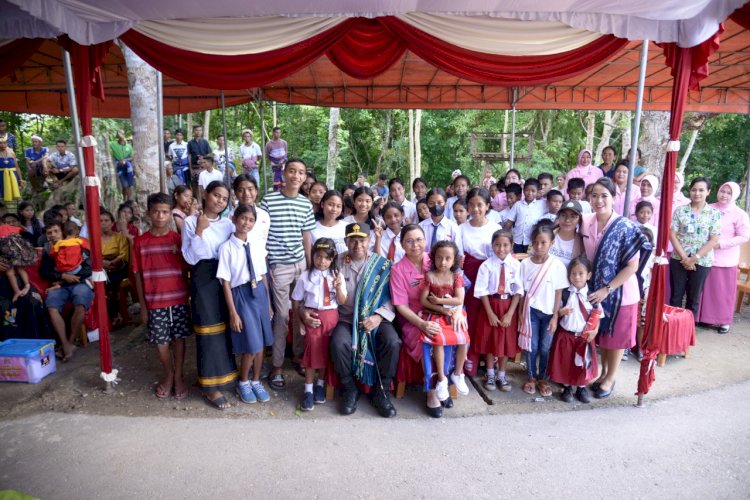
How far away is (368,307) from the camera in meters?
3.54

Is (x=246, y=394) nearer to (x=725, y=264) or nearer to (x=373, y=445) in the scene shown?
(x=373, y=445)

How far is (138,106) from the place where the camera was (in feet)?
17.7

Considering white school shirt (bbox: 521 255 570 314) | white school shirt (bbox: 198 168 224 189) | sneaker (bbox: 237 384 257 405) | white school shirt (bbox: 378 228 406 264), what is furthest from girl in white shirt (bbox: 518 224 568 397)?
white school shirt (bbox: 198 168 224 189)

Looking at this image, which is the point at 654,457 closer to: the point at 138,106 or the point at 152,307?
the point at 152,307

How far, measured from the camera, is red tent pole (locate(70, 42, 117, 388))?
3514 millimetres

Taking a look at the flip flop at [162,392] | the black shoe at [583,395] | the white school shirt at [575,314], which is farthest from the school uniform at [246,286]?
the black shoe at [583,395]

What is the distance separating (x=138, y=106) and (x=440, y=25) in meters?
3.85

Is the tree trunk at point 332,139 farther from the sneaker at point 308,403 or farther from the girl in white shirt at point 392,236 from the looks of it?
the sneaker at point 308,403

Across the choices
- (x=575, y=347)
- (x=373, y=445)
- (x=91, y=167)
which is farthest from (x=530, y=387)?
(x=91, y=167)

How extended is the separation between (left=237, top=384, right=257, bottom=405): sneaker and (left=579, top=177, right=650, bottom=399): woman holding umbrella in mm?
2830

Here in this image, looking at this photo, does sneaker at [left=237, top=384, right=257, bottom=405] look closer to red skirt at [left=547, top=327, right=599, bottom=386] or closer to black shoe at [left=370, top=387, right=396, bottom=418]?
black shoe at [left=370, top=387, right=396, bottom=418]

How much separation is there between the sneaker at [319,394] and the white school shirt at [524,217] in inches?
130

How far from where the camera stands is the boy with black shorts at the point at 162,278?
11.4ft

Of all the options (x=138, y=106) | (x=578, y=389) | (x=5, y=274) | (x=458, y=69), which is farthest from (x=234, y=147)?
(x=578, y=389)
